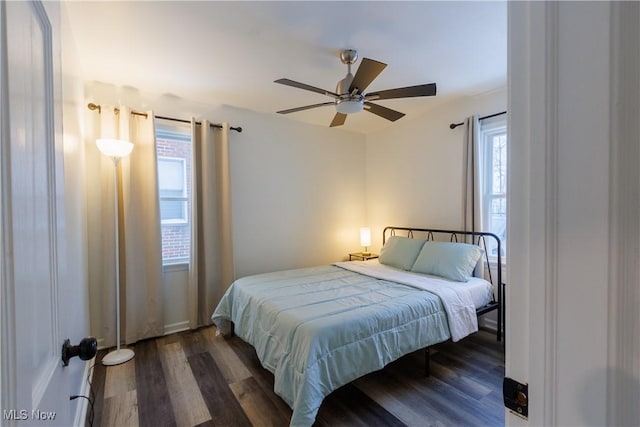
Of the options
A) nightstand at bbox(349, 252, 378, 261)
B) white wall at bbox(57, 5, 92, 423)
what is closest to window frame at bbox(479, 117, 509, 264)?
nightstand at bbox(349, 252, 378, 261)

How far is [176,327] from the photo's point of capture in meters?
3.17

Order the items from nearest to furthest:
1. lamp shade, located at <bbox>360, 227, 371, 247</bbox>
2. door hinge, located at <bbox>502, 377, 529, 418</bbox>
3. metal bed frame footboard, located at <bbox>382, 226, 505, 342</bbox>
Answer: door hinge, located at <bbox>502, 377, 529, 418</bbox>, metal bed frame footboard, located at <bbox>382, 226, 505, 342</bbox>, lamp shade, located at <bbox>360, 227, 371, 247</bbox>

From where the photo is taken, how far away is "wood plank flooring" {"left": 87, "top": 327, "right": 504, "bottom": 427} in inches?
72.1

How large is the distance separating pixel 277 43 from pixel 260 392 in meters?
2.63

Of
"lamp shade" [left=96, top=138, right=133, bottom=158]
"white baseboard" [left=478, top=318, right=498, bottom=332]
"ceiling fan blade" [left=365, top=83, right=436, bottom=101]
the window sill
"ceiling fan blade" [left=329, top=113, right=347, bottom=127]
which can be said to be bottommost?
"white baseboard" [left=478, top=318, right=498, bottom=332]

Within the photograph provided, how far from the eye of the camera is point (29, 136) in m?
0.63

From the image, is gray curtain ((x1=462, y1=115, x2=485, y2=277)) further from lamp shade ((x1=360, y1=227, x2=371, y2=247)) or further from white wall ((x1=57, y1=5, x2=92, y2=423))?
white wall ((x1=57, y1=5, x2=92, y2=423))

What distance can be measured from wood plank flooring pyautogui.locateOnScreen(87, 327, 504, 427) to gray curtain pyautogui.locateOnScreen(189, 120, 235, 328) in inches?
24.7

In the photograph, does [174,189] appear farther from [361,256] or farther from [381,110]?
[361,256]

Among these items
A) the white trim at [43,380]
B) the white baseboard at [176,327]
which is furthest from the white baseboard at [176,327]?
the white trim at [43,380]

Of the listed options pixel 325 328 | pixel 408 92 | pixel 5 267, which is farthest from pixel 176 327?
pixel 408 92

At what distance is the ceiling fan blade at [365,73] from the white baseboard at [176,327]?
298cm

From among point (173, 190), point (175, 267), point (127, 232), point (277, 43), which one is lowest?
point (175, 267)

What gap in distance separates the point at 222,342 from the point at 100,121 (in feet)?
8.09
